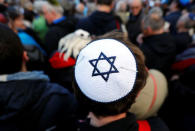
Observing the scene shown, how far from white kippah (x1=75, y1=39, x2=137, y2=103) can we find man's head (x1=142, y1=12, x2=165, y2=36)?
1.46m

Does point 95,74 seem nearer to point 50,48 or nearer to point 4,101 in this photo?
point 4,101

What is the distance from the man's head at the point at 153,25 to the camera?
78.8 inches

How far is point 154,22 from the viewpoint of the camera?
6.64ft

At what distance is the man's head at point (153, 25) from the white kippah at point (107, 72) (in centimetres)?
146

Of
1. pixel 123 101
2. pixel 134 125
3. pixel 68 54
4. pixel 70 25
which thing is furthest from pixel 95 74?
pixel 70 25

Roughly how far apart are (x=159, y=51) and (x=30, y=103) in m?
1.65

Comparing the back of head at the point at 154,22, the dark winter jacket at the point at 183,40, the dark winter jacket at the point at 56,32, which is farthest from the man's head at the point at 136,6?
the dark winter jacket at the point at 56,32

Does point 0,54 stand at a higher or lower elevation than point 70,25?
lower

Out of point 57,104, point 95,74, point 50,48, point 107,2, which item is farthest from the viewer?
point 50,48

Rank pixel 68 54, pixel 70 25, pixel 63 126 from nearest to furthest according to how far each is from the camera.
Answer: pixel 63 126 → pixel 68 54 → pixel 70 25

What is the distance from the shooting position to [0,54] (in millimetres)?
938

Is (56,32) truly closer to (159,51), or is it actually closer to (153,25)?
(153,25)

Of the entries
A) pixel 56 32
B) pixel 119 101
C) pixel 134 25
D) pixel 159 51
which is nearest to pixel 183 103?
pixel 159 51

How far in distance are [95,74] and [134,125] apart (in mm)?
358
